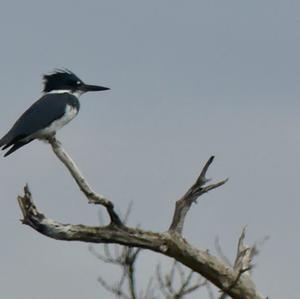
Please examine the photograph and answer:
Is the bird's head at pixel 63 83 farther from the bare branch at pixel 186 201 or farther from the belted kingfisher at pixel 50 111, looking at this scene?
the bare branch at pixel 186 201

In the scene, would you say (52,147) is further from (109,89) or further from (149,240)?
(109,89)

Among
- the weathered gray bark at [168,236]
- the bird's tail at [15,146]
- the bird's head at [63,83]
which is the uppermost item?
the bird's head at [63,83]

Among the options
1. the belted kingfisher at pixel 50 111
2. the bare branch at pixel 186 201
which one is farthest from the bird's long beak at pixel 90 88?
the bare branch at pixel 186 201

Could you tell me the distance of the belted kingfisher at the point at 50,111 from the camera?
42.2 feet

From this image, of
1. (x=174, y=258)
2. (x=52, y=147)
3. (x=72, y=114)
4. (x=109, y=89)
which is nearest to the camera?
(x=174, y=258)

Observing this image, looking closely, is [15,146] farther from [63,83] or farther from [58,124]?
[63,83]

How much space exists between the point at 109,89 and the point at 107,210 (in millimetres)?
5764

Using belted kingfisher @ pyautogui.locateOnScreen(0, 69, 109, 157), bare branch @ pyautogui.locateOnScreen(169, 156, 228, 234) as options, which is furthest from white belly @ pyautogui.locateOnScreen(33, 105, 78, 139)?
bare branch @ pyautogui.locateOnScreen(169, 156, 228, 234)

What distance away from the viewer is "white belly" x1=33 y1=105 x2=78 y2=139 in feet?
42.2

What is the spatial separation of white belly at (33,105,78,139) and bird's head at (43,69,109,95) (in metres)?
0.77

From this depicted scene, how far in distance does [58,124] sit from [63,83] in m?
1.49

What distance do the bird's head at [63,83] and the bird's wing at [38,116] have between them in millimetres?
318

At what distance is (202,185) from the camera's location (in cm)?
994

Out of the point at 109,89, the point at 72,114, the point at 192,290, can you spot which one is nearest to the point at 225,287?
the point at 192,290
